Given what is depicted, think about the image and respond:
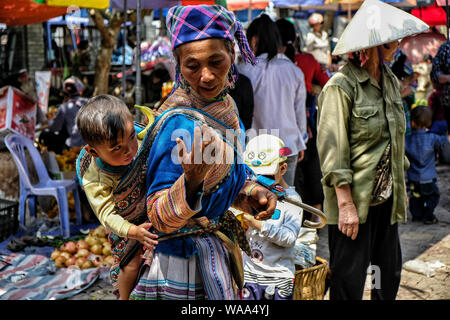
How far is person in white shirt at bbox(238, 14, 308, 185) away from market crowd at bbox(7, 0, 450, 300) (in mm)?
10

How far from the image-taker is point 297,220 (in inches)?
133

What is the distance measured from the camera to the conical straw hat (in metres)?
2.77

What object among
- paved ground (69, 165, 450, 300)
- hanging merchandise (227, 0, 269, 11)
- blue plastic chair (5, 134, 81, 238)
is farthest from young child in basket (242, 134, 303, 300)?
hanging merchandise (227, 0, 269, 11)

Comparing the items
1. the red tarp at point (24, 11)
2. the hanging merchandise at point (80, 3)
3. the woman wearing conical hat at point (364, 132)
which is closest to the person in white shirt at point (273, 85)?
the woman wearing conical hat at point (364, 132)

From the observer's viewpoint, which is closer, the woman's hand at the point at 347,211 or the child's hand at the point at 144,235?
the child's hand at the point at 144,235

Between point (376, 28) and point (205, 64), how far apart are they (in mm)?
1516

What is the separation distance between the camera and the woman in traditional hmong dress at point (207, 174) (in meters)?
1.59

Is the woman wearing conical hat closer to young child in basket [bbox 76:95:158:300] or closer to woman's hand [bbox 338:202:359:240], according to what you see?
woman's hand [bbox 338:202:359:240]

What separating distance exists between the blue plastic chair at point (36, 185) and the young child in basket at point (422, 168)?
4.18 m

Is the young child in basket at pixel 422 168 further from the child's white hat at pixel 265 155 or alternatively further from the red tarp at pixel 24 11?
the red tarp at pixel 24 11

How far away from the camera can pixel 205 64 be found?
1634mm

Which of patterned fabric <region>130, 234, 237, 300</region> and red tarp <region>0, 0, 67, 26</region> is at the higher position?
red tarp <region>0, 0, 67, 26</region>
